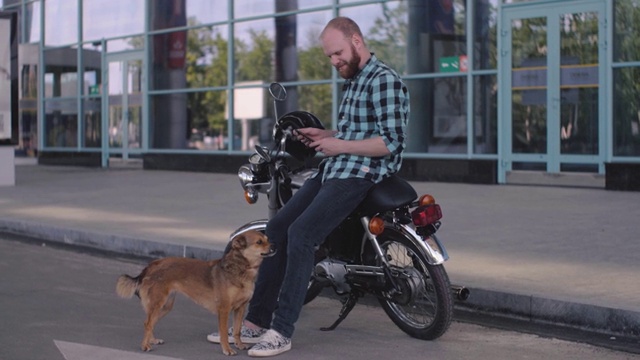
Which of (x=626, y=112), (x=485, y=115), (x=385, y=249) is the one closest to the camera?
(x=385, y=249)

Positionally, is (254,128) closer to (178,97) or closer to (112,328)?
(178,97)

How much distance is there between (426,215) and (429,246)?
0.19 m

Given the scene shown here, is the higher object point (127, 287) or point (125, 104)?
point (125, 104)

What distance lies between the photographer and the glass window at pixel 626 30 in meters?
15.9

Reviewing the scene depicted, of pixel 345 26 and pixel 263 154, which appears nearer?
pixel 345 26

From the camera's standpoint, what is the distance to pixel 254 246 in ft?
18.9

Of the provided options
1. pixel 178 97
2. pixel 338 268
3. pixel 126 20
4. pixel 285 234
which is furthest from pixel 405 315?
pixel 126 20

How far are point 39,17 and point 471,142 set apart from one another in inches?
639

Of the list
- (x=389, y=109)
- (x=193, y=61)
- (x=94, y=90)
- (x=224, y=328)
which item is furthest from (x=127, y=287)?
(x=94, y=90)

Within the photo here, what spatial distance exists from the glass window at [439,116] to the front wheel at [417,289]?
12024 millimetres

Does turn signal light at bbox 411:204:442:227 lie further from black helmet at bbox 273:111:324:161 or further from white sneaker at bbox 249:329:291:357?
white sneaker at bbox 249:329:291:357

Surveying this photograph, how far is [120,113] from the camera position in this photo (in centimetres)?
2688

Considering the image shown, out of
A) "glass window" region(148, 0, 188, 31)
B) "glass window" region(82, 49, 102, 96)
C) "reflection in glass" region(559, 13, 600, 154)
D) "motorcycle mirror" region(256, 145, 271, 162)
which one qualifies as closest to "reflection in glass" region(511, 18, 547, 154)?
"reflection in glass" region(559, 13, 600, 154)

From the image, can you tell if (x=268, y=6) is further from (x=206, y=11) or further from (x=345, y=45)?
(x=345, y=45)
